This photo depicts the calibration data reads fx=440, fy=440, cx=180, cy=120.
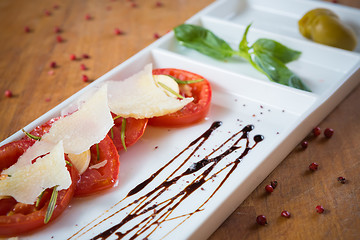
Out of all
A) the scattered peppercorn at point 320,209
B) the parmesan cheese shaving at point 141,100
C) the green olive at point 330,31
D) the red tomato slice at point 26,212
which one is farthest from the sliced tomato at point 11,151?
the green olive at point 330,31

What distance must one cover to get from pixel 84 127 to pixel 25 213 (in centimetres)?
48

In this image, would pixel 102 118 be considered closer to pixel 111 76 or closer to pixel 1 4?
pixel 111 76

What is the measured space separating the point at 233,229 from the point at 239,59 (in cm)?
146

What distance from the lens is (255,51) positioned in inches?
114

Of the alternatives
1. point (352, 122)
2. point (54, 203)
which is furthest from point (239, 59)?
point (54, 203)

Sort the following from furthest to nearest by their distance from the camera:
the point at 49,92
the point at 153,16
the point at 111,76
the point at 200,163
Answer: the point at 153,16 < the point at 49,92 < the point at 111,76 < the point at 200,163

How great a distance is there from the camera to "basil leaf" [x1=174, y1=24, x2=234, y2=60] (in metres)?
3.06

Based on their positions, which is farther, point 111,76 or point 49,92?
point 49,92

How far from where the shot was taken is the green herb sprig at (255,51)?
2.76 meters

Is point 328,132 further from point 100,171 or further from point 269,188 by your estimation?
point 100,171

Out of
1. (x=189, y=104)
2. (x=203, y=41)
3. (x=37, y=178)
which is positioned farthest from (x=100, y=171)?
(x=203, y=41)

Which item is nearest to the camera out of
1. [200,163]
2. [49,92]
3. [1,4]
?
[200,163]

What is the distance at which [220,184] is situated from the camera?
2.13 m

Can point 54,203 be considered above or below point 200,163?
above
